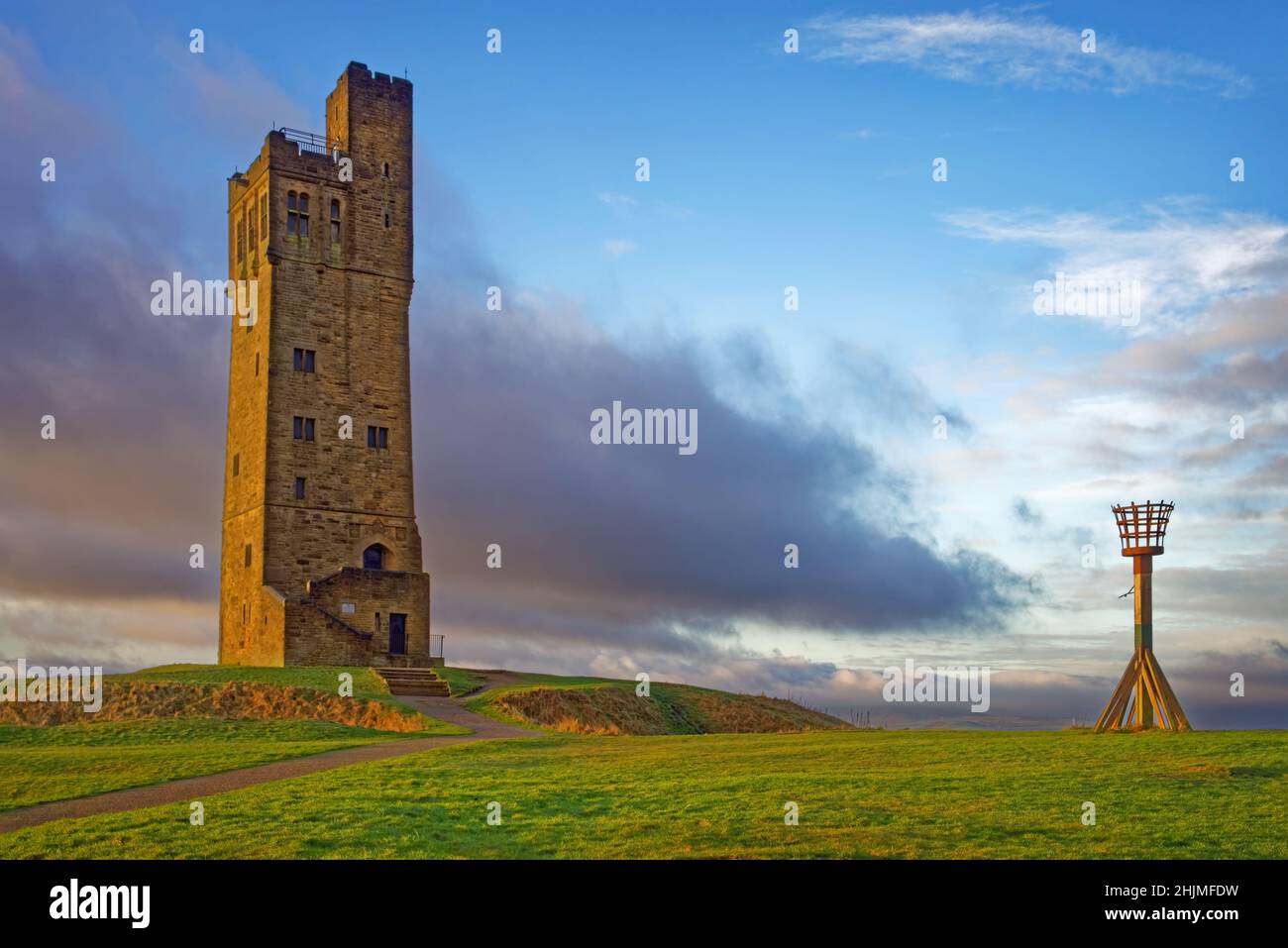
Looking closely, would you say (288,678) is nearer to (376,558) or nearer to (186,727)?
(186,727)

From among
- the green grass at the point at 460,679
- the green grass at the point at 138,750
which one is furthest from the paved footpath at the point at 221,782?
the green grass at the point at 460,679

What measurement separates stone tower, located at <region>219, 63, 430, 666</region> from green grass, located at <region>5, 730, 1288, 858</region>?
3155 centimetres

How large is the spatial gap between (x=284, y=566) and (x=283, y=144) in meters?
20.9

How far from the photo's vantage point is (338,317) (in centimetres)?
6266

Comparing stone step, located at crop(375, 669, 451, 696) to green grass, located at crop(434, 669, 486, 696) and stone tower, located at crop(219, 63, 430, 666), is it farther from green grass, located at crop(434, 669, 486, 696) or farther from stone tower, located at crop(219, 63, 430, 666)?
stone tower, located at crop(219, 63, 430, 666)

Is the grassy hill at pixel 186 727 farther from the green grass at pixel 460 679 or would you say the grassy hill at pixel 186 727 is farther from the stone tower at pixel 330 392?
the stone tower at pixel 330 392

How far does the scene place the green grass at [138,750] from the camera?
25766 mm

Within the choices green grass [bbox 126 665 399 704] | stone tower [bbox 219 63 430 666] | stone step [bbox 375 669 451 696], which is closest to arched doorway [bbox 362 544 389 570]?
stone tower [bbox 219 63 430 666]

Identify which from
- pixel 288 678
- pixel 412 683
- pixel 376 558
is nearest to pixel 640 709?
pixel 412 683

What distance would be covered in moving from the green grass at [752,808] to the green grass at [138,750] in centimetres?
381

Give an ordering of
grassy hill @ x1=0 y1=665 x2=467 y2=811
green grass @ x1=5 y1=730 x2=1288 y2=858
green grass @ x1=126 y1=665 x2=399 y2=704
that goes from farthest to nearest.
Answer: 1. green grass @ x1=126 y1=665 x2=399 y2=704
2. grassy hill @ x1=0 y1=665 x2=467 y2=811
3. green grass @ x1=5 y1=730 x2=1288 y2=858

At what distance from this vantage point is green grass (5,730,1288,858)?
60.0ft
